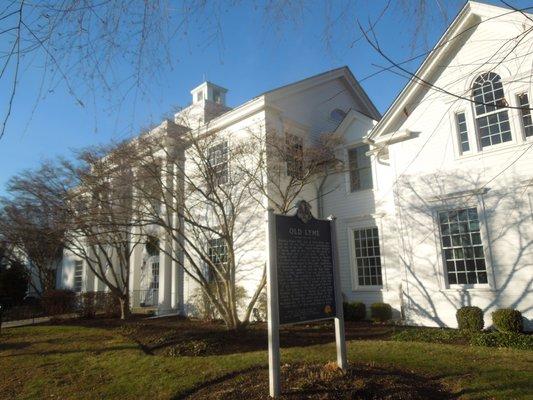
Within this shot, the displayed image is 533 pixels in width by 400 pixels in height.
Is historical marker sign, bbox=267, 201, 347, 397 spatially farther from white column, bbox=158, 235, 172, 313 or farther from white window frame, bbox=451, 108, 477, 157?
white column, bbox=158, 235, 172, 313

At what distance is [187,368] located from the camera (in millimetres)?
8320

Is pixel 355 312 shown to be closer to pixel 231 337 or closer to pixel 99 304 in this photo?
pixel 231 337

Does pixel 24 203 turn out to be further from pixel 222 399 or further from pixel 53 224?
pixel 222 399

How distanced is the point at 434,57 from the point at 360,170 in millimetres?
5559

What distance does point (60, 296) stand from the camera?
23625mm

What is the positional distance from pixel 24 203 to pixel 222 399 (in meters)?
18.4

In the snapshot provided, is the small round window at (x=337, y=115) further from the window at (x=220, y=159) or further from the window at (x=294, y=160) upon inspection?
the window at (x=220, y=159)

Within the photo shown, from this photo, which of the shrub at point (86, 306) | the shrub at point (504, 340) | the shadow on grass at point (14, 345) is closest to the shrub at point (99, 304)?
the shrub at point (86, 306)

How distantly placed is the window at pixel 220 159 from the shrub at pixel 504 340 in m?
9.93

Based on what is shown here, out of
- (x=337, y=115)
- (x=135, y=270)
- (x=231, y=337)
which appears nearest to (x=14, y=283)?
(x=135, y=270)

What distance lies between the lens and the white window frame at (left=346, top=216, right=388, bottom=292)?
16.1 metres

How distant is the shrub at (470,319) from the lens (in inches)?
480

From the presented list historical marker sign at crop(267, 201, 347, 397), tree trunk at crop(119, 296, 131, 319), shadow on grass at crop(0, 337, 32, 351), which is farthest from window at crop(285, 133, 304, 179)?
shadow on grass at crop(0, 337, 32, 351)

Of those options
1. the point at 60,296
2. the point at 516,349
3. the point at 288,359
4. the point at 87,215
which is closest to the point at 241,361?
the point at 288,359
